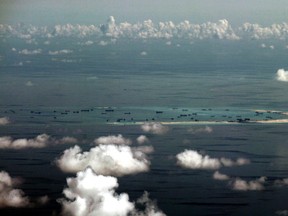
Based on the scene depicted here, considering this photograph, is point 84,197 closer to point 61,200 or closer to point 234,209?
point 61,200

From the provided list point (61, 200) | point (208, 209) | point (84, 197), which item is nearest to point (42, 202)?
point (61, 200)

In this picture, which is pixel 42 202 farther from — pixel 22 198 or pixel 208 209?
pixel 208 209

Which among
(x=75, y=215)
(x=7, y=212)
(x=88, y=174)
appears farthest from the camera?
(x=88, y=174)

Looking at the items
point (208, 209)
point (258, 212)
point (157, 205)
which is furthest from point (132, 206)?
point (258, 212)

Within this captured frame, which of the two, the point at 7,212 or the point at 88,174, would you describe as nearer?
the point at 7,212

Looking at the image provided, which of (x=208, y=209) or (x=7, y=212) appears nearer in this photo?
(x=7, y=212)

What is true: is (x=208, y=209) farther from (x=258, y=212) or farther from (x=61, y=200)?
(x=61, y=200)

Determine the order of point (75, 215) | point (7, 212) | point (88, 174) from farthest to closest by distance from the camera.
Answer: point (88, 174)
point (7, 212)
point (75, 215)
